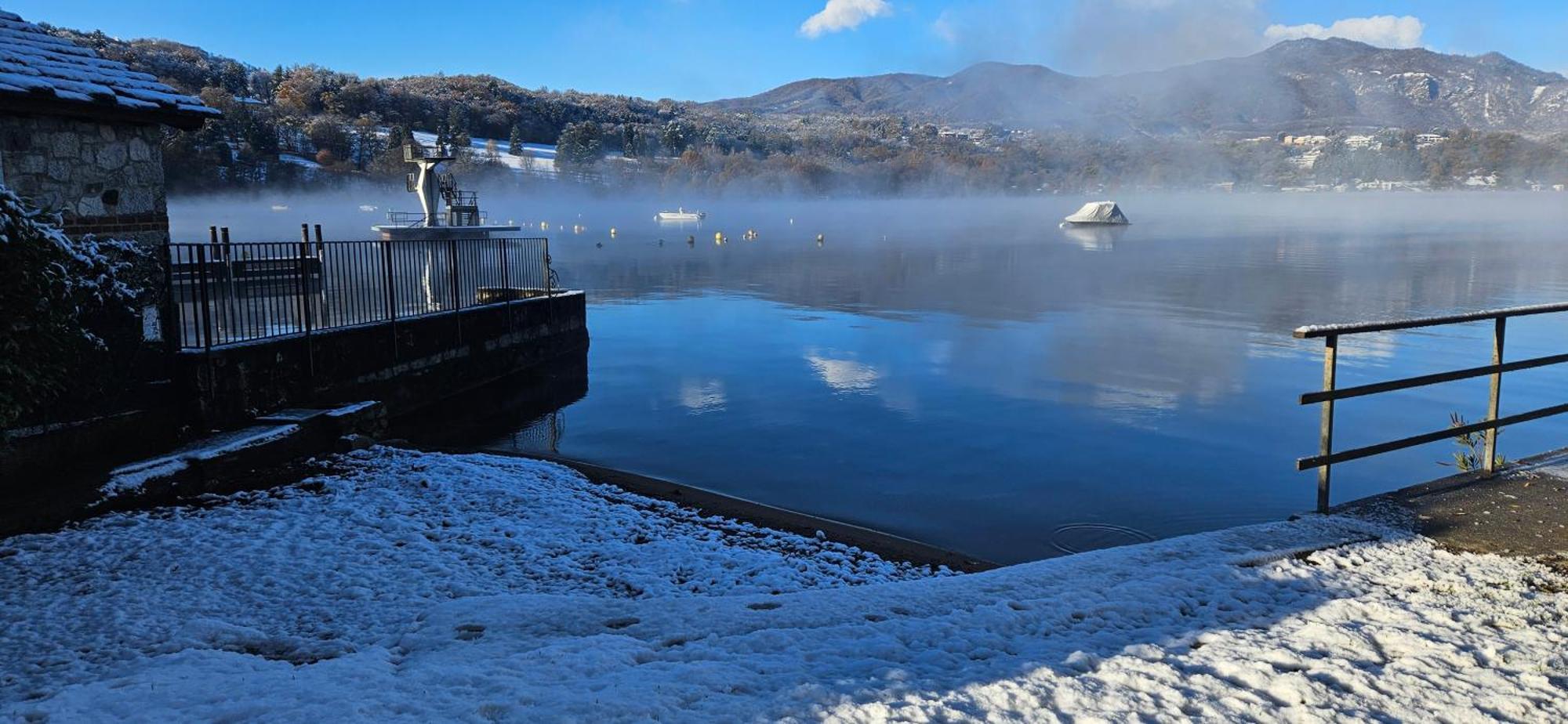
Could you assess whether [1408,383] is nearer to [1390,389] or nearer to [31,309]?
[1390,389]

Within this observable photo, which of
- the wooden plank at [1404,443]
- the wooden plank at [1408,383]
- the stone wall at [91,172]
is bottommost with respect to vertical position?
the wooden plank at [1404,443]

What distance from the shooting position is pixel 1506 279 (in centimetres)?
3369

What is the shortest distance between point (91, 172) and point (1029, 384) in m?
12.9

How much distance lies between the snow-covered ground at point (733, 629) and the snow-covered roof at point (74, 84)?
384 centimetres

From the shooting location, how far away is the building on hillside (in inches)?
332

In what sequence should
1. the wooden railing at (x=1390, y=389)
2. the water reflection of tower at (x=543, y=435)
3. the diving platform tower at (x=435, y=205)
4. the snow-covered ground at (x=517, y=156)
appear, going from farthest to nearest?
the snow-covered ground at (x=517, y=156) → the diving platform tower at (x=435, y=205) → the water reflection of tower at (x=543, y=435) → the wooden railing at (x=1390, y=389)

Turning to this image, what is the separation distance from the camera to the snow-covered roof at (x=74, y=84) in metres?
8.36

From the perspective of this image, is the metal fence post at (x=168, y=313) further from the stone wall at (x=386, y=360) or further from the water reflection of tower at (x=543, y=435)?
the water reflection of tower at (x=543, y=435)

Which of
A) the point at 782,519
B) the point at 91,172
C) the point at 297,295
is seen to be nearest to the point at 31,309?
the point at 91,172

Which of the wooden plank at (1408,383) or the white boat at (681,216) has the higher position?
the white boat at (681,216)

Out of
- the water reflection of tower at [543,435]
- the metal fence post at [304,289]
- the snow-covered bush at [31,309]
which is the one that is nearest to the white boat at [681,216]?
the water reflection of tower at [543,435]

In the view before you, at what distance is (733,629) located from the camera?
4973 millimetres

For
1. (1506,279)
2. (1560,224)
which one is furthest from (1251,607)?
(1560,224)

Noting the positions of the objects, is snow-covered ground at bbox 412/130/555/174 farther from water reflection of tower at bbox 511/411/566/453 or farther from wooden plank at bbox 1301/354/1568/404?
wooden plank at bbox 1301/354/1568/404
